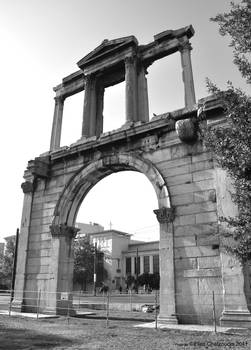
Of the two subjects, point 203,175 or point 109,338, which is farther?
point 203,175

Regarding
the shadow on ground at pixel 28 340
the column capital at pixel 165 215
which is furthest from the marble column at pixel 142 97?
the shadow on ground at pixel 28 340

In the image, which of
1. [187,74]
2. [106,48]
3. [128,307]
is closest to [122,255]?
[128,307]

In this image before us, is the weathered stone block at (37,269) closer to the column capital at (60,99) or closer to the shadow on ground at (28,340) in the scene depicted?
the shadow on ground at (28,340)

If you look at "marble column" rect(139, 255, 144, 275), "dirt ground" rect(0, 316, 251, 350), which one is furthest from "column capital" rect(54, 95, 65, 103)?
"marble column" rect(139, 255, 144, 275)

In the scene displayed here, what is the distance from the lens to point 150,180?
12.4m

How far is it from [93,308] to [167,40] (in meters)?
13.5

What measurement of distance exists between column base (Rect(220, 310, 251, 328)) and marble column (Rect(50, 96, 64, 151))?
10536 millimetres

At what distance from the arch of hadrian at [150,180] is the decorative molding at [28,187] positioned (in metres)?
0.05

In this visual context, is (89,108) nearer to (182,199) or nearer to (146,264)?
(182,199)

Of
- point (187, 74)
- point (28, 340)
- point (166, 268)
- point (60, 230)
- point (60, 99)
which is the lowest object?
point (28, 340)

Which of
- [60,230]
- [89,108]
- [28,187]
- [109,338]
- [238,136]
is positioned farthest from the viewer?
[28,187]

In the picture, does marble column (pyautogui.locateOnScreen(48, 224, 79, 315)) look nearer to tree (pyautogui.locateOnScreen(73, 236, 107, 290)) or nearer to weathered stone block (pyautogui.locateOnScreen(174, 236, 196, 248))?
weathered stone block (pyautogui.locateOnScreen(174, 236, 196, 248))

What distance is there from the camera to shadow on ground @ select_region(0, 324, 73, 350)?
23.1 feet

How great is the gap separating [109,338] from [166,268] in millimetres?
3528
